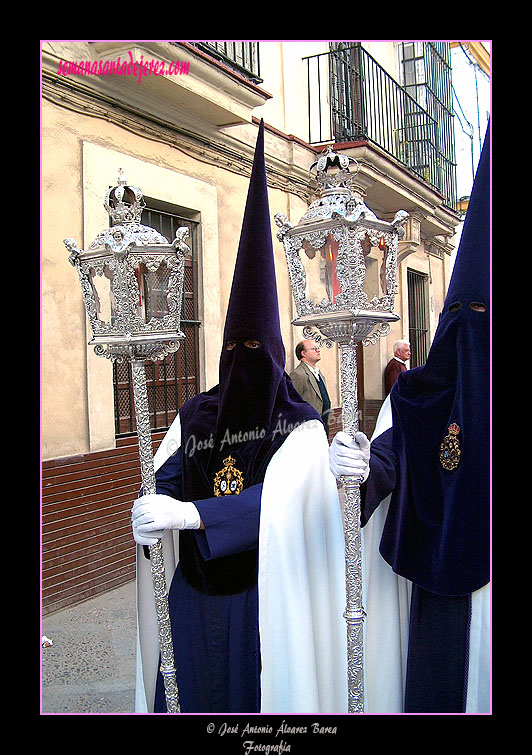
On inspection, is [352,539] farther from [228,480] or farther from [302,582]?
[228,480]

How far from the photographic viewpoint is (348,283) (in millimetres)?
1910

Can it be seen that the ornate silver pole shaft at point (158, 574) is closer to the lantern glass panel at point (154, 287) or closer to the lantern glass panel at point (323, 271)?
the lantern glass panel at point (154, 287)

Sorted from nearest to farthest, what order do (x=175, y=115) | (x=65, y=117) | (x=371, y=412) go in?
1. (x=65, y=117)
2. (x=175, y=115)
3. (x=371, y=412)

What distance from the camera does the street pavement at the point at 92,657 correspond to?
341cm

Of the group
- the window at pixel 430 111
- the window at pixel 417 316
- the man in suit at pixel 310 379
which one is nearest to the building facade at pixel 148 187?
the man in suit at pixel 310 379

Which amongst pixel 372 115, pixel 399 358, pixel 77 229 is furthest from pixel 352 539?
pixel 372 115

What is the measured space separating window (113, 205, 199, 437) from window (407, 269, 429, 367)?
541 centimetres

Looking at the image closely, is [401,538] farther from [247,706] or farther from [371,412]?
[371,412]

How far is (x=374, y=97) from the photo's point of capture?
29.2 feet

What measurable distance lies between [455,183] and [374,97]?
409 cm

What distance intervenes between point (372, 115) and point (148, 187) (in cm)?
490

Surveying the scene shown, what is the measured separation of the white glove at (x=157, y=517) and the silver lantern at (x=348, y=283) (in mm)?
543

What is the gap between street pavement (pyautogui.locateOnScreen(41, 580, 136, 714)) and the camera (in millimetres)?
3406

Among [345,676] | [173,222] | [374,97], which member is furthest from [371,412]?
[345,676]
